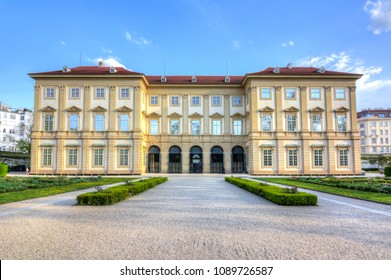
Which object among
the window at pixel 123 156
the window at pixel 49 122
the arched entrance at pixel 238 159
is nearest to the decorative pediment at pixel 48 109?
the window at pixel 49 122

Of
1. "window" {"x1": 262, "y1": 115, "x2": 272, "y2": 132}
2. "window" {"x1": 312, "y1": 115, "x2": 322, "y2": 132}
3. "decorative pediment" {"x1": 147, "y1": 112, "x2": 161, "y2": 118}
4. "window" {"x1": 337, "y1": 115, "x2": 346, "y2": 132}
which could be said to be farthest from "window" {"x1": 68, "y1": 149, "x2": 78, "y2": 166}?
"window" {"x1": 337, "y1": 115, "x2": 346, "y2": 132}

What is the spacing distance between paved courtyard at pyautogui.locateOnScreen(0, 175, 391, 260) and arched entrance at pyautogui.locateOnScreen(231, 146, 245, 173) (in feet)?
97.9

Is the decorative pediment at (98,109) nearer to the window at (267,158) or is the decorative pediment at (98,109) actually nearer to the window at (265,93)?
the window at (265,93)

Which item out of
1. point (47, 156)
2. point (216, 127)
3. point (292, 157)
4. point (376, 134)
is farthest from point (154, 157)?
point (376, 134)

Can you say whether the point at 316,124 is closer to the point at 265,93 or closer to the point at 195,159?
the point at 265,93

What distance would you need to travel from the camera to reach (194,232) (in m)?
6.73

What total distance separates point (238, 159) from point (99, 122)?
18984mm

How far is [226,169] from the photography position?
40125 millimetres

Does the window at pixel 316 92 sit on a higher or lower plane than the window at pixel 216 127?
higher

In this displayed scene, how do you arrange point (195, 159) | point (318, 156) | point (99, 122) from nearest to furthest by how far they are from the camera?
point (318, 156) → point (99, 122) → point (195, 159)

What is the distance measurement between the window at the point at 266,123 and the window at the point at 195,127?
343 inches

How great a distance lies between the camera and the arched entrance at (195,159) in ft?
134

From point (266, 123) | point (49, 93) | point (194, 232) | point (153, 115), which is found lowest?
point (194, 232)

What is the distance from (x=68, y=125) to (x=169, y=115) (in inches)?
512
